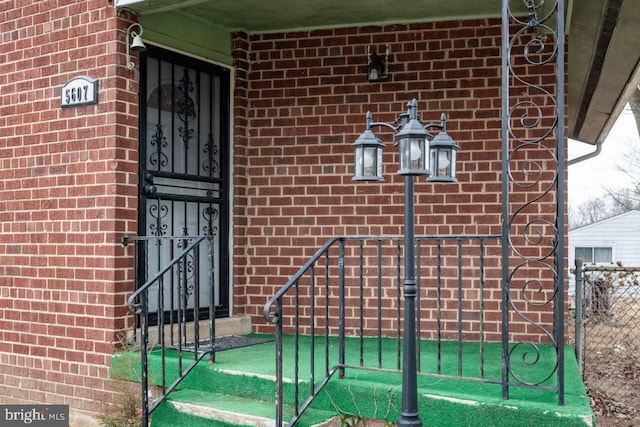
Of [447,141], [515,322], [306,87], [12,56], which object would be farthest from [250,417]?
[12,56]

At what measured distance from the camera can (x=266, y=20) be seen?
5.77 meters

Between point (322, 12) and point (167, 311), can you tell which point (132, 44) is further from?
point (167, 311)

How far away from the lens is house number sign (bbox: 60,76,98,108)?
493 cm

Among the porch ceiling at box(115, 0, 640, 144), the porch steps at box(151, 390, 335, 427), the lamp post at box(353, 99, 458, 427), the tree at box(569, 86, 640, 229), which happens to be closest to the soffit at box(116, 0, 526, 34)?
the porch ceiling at box(115, 0, 640, 144)

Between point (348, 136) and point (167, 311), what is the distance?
2059mm

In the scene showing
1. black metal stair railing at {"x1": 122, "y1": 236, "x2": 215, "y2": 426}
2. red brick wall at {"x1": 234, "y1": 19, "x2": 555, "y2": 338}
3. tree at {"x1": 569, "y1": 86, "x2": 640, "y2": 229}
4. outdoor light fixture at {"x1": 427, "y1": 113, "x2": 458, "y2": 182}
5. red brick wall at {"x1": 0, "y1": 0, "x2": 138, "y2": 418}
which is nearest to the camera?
outdoor light fixture at {"x1": 427, "y1": 113, "x2": 458, "y2": 182}

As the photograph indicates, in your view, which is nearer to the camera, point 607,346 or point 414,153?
point 414,153

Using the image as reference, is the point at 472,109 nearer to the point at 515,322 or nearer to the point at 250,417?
the point at 515,322

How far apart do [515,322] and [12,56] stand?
4.48 metres

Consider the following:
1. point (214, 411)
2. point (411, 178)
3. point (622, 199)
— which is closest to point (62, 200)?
point (214, 411)

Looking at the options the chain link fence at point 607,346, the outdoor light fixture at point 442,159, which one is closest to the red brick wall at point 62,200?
the outdoor light fixture at point 442,159

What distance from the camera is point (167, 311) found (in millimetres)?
5516

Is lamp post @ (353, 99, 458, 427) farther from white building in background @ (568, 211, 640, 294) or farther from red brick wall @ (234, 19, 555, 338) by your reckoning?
white building in background @ (568, 211, 640, 294)

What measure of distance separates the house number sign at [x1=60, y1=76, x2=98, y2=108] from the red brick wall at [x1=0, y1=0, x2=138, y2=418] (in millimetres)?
51
